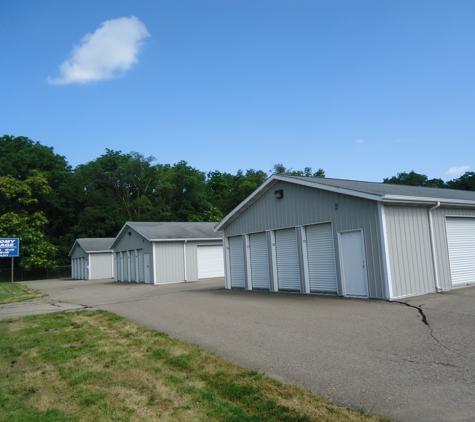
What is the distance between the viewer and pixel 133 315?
11773mm

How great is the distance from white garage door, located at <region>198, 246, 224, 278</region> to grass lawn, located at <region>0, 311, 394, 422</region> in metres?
17.9

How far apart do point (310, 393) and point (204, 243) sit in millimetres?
Result: 22100

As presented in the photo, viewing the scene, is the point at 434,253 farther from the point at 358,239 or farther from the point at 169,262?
the point at 169,262

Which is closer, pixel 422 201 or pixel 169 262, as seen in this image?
pixel 422 201

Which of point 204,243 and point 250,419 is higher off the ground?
point 204,243

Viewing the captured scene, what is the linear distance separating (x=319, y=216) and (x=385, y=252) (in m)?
2.96

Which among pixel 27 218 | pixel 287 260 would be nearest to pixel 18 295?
pixel 287 260

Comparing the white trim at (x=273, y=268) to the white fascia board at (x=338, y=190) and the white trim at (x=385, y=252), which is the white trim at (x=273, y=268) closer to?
the white fascia board at (x=338, y=190)

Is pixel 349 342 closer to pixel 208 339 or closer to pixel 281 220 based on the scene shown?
pixel 208 339

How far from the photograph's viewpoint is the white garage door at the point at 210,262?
86.9ft

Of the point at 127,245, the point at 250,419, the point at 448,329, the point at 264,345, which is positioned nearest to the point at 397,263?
the point at 448,329

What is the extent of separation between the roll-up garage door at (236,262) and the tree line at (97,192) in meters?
34.7

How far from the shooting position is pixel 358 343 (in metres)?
7.04

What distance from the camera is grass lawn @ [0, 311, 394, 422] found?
4.39 metres
